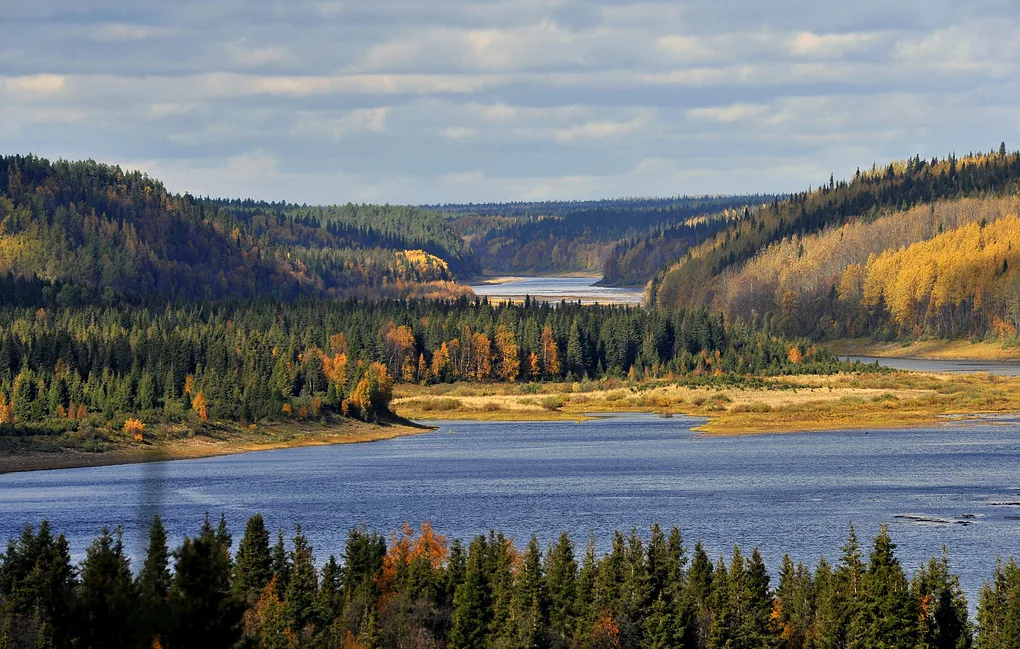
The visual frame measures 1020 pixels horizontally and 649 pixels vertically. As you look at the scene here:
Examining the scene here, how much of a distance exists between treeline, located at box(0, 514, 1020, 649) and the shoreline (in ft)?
249

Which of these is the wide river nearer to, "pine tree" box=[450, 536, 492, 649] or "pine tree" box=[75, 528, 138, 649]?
"pine tree" box=[450, 536, 492, 649]

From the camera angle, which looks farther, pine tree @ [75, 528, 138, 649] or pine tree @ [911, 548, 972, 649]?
pine tree @ [911, 548, 972, 649]

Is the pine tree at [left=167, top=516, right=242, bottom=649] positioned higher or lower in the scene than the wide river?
higher

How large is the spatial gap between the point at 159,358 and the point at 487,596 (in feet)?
388

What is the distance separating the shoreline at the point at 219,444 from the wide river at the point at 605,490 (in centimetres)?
217

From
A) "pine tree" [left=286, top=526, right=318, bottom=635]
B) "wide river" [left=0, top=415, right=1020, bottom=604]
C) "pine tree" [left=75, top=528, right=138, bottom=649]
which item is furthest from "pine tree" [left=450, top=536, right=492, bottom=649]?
"wide river" [left=0, top=415, right=1020, bottom=604]

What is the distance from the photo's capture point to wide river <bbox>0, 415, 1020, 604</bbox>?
9744 cm

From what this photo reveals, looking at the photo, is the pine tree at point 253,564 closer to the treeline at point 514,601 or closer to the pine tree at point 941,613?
the treeline at point 514,601

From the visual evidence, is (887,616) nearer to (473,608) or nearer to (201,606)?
(473,608)

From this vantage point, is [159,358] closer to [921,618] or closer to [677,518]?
[677,518]

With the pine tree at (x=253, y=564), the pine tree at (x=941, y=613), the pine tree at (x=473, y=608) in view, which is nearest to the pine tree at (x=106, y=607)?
the pine tree at (x=253, y=564)

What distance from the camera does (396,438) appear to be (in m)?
174

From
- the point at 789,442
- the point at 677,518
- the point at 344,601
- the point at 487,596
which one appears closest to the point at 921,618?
the point at 487,596

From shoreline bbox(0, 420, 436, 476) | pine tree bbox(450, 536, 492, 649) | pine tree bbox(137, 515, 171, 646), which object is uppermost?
pine tree bbox(137, 515, 171, 646)
